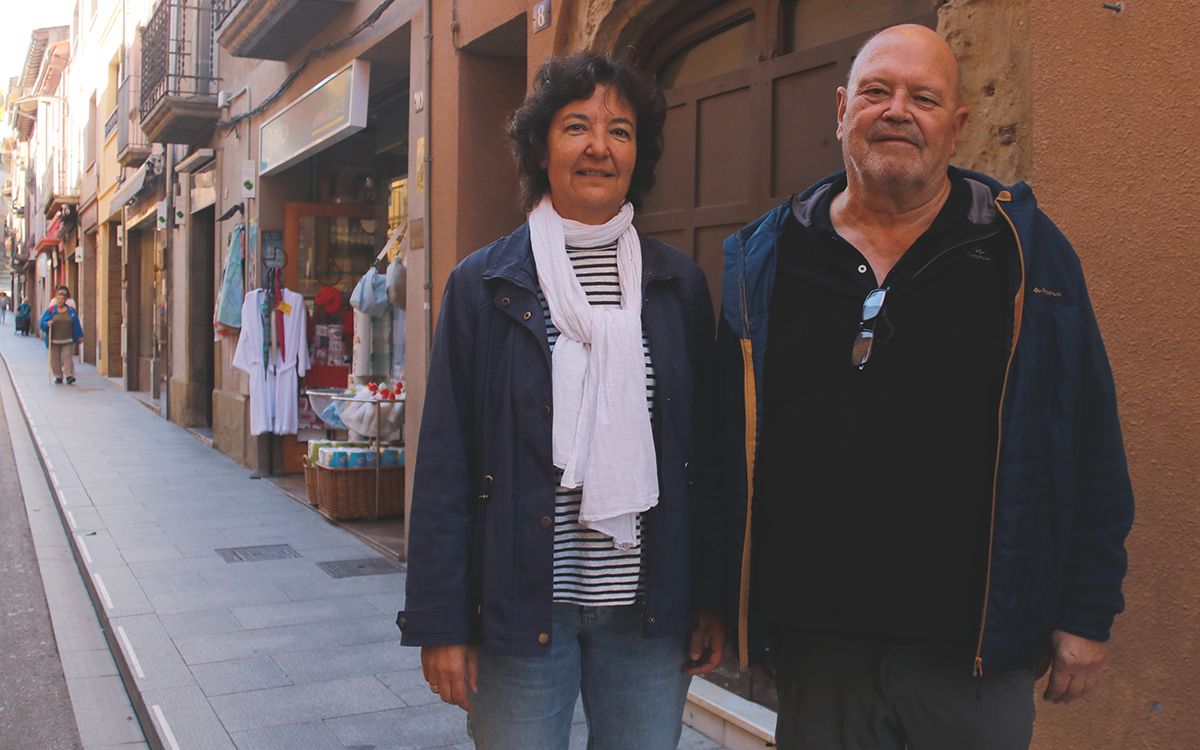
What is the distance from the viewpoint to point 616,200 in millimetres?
2281

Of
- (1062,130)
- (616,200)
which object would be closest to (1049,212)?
(1062,130)

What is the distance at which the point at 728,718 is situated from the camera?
4.19m

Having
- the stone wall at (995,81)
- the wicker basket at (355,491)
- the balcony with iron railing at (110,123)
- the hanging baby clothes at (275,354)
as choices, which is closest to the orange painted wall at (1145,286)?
the stone wall at (995,81)

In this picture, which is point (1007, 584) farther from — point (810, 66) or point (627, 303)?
point (810, 66)

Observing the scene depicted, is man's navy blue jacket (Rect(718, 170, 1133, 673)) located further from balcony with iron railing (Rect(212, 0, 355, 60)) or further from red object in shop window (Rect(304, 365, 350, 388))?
red object in shop window (Rect(304, 365, 350, 388))

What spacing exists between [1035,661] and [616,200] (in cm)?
118

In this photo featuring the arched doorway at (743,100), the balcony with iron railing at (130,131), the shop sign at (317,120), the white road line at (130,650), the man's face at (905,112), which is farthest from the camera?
the balcony with iron railing at (130,131)

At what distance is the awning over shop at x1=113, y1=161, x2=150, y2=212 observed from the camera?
Answer: 19.3 m

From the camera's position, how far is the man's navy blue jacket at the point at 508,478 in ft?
7.00

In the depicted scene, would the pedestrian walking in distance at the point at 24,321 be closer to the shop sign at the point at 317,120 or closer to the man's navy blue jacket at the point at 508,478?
the shop sign at the point at 317,120

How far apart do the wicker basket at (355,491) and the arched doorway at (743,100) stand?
14.4ft

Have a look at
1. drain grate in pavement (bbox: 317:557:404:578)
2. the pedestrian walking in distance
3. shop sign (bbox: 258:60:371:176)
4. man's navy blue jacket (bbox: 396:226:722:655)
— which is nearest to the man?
man's navy blue jacket (bbox: 396:226:722:655)

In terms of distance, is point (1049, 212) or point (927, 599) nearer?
point (927, 599)

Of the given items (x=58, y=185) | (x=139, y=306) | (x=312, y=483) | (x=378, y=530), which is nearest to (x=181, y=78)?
(x=312, y=483)
